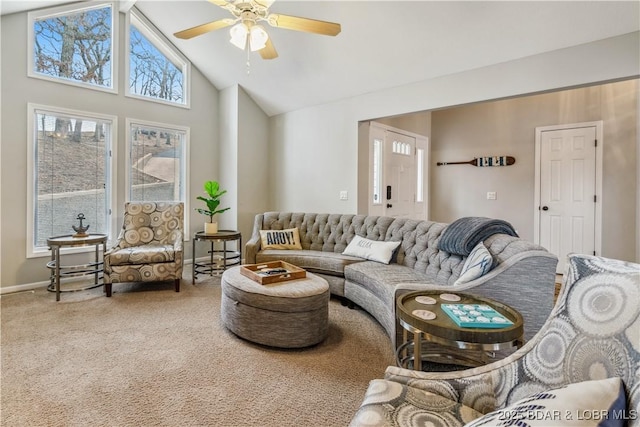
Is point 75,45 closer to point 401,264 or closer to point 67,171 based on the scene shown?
point 67,171

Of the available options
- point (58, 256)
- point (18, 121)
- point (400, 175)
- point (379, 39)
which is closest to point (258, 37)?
point (379, 39)

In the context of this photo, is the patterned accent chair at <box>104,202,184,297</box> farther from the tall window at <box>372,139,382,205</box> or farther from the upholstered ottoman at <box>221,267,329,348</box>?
the tall window at <box>372,139,382,205</box>

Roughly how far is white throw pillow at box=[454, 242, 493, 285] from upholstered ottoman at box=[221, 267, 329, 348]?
103 cm

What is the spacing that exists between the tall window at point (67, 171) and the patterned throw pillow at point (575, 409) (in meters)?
5.02

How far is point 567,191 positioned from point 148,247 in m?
5.70

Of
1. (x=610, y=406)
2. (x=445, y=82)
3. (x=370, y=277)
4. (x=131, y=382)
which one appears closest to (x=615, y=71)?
(x=445, y=82)

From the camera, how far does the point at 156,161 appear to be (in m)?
5.04

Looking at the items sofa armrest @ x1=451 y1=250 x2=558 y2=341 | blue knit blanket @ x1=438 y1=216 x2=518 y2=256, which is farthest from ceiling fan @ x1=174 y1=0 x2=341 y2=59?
sofa armrest @ x1=451 y1=250 x2=558 y2=341

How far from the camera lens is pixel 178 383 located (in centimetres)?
205

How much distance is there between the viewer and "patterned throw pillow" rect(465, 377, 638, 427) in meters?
0.70

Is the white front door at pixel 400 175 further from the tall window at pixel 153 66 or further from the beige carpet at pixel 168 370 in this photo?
the tall window at pixel 153 66

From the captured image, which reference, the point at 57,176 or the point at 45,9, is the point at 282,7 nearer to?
the point at 45,9

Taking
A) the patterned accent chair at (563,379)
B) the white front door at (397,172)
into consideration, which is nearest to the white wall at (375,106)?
the white front door at (397,172)

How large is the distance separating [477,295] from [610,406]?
54.1 inches
